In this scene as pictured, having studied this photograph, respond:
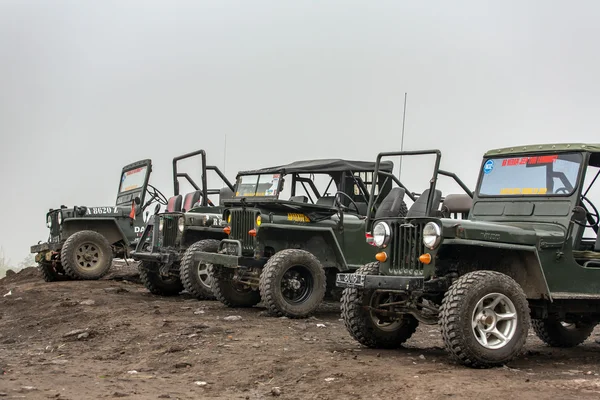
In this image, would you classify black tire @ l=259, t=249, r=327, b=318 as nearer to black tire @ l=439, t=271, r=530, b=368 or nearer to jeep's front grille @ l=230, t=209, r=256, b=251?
jeep's front grille @ l=230, t=209, r=256, b=251

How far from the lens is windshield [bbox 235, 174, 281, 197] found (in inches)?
476

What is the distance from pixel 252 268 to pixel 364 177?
2743 mm

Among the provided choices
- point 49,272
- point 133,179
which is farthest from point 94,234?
point 133,179

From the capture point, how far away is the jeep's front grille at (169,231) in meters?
13.0

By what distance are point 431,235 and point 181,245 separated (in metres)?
6.37

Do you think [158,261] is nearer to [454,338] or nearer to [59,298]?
[59,298]

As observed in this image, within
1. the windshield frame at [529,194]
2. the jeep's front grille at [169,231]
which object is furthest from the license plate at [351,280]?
the jeep's front grille at [169,231]

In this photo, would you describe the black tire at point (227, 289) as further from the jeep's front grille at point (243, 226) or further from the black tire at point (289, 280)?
the black tire at point (289, 280)

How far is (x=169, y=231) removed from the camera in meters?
13.0

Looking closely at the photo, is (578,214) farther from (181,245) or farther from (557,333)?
(181,245)

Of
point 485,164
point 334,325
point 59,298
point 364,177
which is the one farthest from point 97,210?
point 485,164

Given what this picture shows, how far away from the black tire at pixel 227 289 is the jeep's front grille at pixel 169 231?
168 cm

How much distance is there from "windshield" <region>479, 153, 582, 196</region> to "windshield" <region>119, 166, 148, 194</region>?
31.1 feet

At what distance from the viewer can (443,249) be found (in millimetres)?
7289
